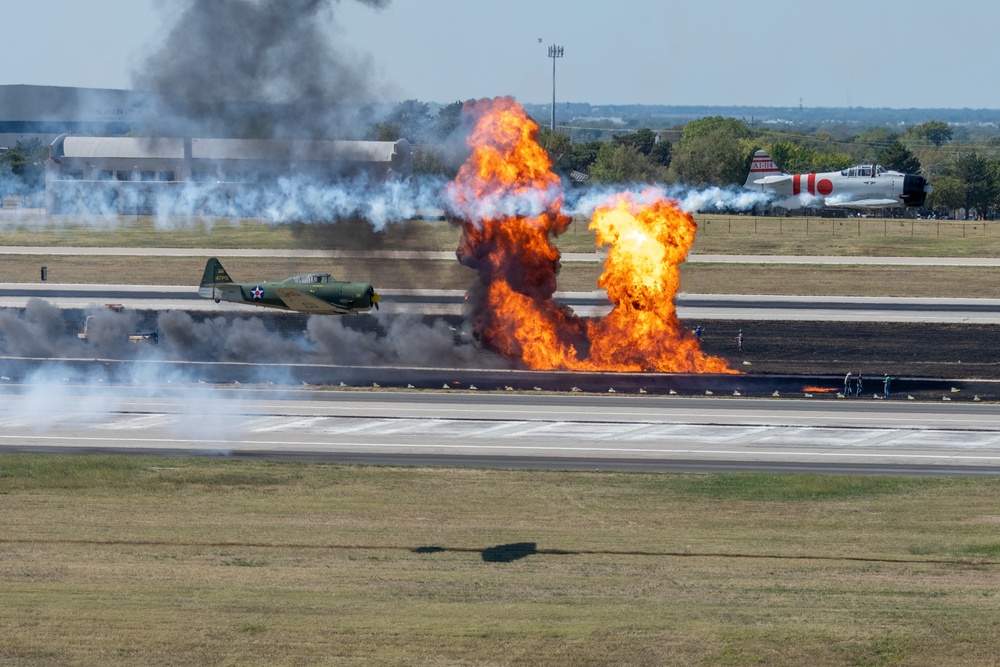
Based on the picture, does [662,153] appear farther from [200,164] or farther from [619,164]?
[200,164]

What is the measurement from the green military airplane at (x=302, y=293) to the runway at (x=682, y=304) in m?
6.59

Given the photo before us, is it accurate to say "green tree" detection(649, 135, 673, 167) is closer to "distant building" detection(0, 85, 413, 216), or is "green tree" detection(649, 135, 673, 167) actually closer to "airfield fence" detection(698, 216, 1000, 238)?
"airfield fence" detection(698, 216, 1000, 238)

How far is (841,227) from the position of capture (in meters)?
136

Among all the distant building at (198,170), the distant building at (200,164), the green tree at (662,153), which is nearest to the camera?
the distant building at (200,164)

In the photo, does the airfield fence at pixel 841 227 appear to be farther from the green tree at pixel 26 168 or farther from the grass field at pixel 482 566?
the grass field at pixel 482 566

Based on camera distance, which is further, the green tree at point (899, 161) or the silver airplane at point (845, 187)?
the green tree at point (899, 161)

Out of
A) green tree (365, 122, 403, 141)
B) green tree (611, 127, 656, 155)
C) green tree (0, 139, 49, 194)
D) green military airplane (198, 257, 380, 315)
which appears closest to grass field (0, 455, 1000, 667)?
green military airplane (198, 257, 380, 315)

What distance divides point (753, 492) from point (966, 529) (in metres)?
6.58

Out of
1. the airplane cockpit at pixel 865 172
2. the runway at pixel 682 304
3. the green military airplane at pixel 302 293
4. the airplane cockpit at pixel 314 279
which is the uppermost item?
the airplane cockpit at pixel 865 172

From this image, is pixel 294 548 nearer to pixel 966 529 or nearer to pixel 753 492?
pixel 753 492

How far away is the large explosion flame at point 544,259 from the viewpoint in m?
58.1

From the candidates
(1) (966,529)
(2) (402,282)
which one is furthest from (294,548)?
(2) (402,282)

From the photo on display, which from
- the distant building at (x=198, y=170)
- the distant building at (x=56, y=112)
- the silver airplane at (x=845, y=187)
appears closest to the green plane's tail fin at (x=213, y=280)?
the distant building at (x=198, y=170)

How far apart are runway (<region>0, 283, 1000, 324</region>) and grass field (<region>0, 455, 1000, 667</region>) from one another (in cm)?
3556
